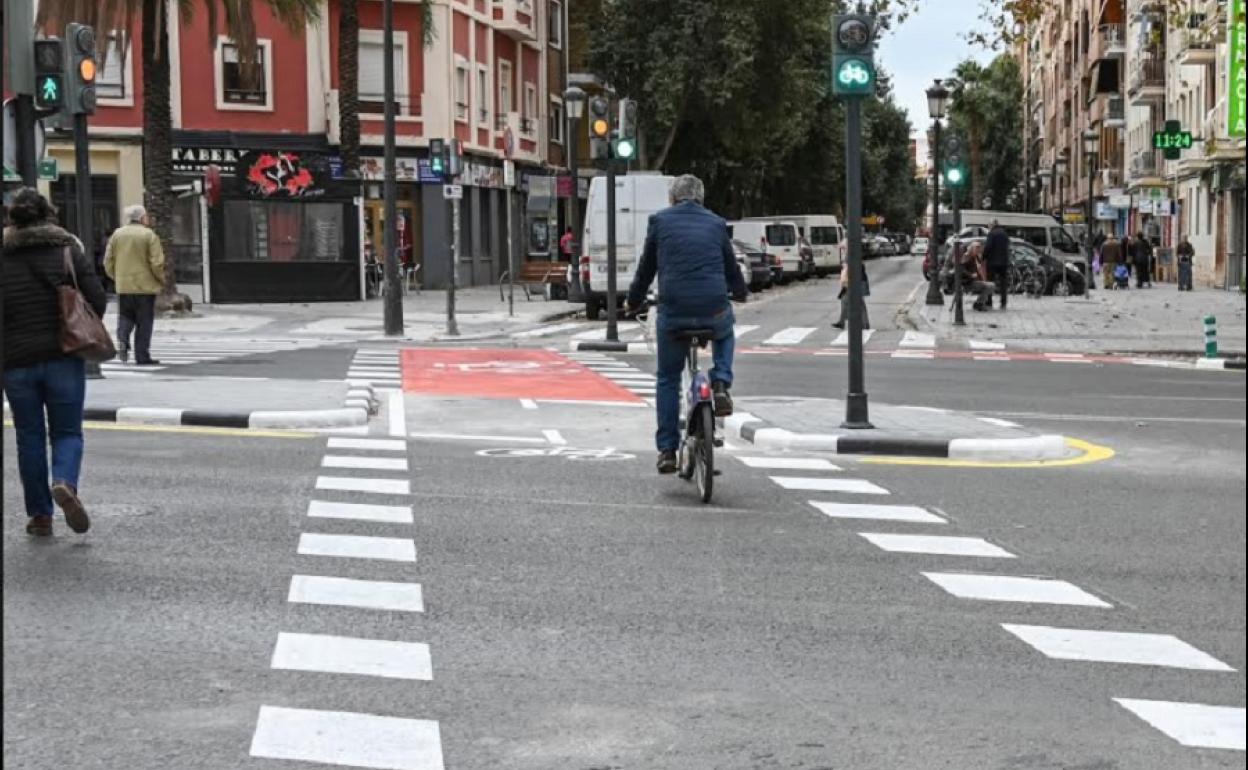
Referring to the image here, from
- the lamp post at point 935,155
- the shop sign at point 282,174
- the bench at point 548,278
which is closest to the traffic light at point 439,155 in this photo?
the lamp post at point 935,155

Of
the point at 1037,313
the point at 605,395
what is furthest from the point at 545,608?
the point at 1037,313

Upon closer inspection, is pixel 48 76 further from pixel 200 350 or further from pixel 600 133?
pixel 600 133

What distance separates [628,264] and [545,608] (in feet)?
87.5

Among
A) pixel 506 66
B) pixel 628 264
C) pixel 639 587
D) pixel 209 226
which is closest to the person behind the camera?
pixel 639 587

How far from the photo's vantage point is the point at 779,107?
185 ft

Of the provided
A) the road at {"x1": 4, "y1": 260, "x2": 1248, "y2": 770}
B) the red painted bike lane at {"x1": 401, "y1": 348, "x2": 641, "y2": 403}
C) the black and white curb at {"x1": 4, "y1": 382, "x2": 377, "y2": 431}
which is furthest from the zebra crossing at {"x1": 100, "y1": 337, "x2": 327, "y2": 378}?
the road at {"x1": 4, "y1": 260, "x2": 1248, "y2": 770}

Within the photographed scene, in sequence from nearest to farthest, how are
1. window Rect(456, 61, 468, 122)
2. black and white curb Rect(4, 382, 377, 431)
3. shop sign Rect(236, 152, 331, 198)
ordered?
1. black and white curb Rect(4, 382, 377, 431)
2. shop sign Rect(236, 152, 331, 198)
3. window Rect(456, 61, 468, 122)

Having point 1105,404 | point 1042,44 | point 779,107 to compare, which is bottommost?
point 1105,404

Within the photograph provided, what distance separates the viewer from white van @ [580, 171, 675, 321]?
32.9m

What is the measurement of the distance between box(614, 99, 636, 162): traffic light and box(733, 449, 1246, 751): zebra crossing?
48.2 ft

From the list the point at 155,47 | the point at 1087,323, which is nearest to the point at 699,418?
the point at 1087,323

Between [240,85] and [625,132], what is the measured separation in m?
21.1

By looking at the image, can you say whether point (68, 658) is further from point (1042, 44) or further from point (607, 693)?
point (1042, 44)

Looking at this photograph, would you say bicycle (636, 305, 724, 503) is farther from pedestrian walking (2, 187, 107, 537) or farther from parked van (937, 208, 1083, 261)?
parked van (937, 208, 1083, 261)
